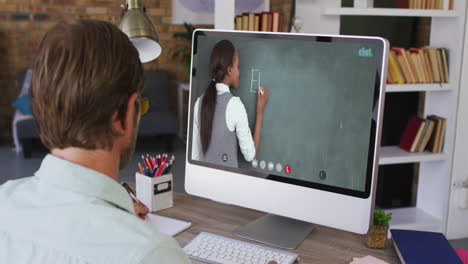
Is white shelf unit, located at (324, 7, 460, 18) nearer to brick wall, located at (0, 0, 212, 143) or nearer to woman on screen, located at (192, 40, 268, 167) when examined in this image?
woman on screen, located at (192, 40, 268, 167)

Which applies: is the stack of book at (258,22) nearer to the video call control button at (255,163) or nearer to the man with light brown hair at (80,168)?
the video call control button at (255,163)

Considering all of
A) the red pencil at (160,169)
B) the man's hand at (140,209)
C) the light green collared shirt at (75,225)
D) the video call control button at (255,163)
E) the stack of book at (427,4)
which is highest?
the stack of book at (427,4)

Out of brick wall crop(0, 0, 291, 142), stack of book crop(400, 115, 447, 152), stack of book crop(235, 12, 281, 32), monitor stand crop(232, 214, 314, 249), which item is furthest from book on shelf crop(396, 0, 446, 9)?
brick wall crop(0, 0, 291, 142)

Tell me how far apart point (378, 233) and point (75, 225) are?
87 centimetres

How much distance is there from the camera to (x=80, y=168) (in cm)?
86

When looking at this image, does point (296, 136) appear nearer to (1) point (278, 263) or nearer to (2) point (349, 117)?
(2) point (349, 117)

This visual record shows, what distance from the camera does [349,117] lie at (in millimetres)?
1343

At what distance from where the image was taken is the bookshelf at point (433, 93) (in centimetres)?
323

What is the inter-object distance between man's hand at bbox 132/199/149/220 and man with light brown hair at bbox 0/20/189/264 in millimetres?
650

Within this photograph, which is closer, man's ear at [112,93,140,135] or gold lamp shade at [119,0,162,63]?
man's ear at [112,93,140,135]

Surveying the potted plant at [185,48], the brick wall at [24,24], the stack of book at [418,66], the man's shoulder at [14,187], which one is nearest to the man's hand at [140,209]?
the man's shoulder at [14,187]

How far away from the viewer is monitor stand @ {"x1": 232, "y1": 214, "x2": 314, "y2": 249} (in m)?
1.44

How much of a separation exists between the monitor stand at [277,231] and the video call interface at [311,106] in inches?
6.1

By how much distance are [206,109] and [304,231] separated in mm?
454
